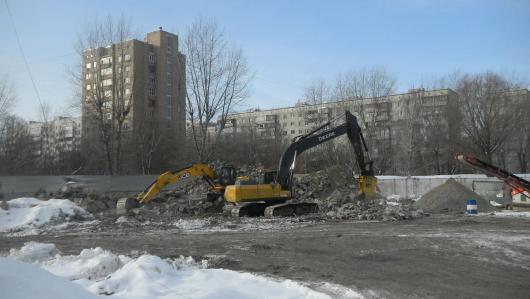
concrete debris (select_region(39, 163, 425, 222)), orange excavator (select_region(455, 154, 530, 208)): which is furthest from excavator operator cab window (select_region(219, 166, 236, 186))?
orange excavator (select_region(455, 154, 530, 208))

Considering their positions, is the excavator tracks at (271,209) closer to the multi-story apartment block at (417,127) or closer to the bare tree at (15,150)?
the multi-story apartment block at (417,127)

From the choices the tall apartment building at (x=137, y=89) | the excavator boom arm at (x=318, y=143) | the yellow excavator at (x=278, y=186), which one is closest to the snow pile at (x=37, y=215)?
the yellow excavator at (x=278, y=186)

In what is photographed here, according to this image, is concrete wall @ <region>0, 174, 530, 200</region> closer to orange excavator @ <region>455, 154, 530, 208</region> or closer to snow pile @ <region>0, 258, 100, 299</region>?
orange excavator @ <region>455, 154, 530, 208</region>

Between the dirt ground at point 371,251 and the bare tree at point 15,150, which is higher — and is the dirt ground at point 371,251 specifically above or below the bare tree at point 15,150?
below

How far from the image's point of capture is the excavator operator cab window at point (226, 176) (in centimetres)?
2198

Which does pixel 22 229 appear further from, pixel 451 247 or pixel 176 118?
pixel 176 118

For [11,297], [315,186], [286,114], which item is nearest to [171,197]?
[315,186]

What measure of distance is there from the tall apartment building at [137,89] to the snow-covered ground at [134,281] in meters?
31.2

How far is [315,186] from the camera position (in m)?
28.8

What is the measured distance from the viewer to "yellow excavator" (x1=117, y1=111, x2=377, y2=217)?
1936 centimetres

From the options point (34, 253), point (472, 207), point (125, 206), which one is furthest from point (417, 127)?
point (34, 253)

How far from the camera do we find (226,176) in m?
22.1

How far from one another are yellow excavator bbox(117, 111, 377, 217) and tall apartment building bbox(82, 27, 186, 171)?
19.5 m

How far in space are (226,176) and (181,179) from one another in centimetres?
214
